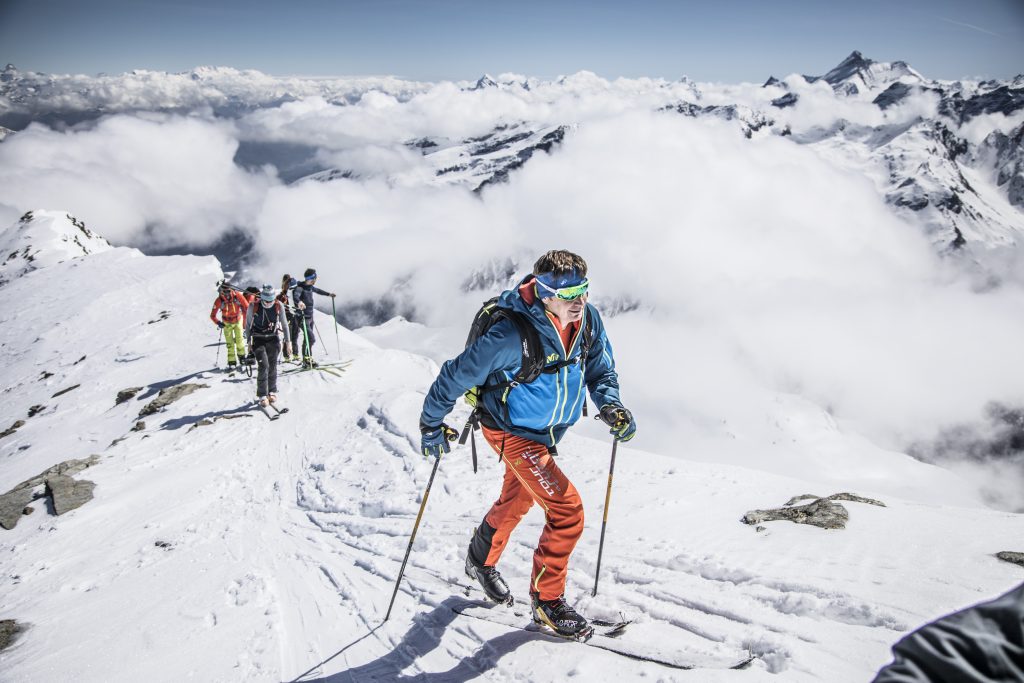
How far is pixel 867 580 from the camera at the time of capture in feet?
16.5

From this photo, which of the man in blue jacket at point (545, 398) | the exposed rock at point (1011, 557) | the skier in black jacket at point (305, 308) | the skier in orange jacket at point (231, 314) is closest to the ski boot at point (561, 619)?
the man in blue jacket at point (545, 398)

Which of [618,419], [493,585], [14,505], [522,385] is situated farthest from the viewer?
[14,505]

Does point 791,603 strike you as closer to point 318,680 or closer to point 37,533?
point 318,680

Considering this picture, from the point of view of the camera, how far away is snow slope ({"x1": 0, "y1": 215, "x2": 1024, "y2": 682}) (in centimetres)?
470

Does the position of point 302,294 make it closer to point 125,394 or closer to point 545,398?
point 125,394

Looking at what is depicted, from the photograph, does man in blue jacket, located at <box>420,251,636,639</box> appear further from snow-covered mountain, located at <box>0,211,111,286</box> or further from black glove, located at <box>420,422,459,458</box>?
snow-covered mountain, located at <box>0,211,111,286</box>

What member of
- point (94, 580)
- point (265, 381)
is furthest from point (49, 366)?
point (94, 580)

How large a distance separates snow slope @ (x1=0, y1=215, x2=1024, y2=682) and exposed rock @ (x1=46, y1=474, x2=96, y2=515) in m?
0.27

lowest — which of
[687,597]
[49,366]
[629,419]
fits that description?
[49,366]

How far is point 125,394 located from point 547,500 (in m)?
18.5

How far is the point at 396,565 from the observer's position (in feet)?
22.0

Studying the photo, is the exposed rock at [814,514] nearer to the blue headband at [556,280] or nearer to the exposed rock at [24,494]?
the blue headband at [556,280]

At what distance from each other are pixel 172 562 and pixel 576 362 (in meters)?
7.07

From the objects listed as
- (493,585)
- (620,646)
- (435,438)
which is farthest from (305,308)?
(620,646)
